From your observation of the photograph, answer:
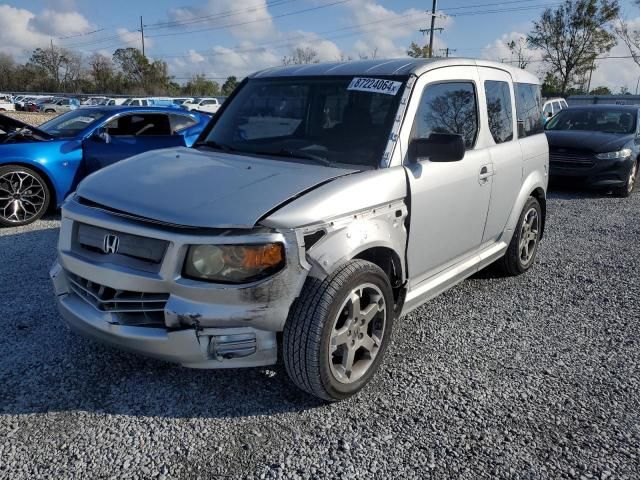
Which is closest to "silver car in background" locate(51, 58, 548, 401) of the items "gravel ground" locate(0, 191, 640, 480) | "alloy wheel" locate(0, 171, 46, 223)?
"gravel ground" locate(0, 191, 640, 480)

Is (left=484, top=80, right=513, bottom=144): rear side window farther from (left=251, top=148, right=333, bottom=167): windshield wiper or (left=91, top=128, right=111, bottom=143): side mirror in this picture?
(left=91, top=128, right=111, bottom=143): side mirror

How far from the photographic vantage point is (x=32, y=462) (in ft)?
7.82

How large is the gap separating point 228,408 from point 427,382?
119 centimetres

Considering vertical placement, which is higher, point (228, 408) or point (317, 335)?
point (317, 335)

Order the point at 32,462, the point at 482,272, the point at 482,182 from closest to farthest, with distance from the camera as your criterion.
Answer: the point at 32,462
the point at 482,182
the point at 482,272

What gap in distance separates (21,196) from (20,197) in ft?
0.06

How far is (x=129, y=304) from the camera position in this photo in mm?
2641

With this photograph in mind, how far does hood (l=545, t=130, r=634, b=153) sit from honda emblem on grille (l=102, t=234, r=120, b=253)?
29.1 feet

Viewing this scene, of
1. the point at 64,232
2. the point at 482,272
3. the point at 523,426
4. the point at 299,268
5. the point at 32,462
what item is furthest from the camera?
the point at 482,272

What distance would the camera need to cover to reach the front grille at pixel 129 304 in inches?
101

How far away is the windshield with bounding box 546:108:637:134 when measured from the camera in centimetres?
1027

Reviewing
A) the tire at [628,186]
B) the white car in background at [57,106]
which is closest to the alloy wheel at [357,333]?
the tire at [628,186]

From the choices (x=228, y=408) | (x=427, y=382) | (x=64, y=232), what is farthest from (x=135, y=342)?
(x=427, y=382)

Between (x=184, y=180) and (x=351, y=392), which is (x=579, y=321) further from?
(x=184, y=180)
